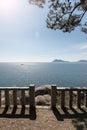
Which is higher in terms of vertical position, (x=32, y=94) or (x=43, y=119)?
(x=32, y=94)

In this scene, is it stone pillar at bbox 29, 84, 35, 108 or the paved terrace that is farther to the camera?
stone pillar at bbox 29, 84, 35, 108

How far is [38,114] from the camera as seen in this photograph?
29.4 feet

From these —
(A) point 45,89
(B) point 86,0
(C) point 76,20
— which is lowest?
(A) point 45,89

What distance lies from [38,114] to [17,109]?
1348 mm

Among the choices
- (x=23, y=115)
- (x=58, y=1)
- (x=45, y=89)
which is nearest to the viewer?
(x=23, y=115)

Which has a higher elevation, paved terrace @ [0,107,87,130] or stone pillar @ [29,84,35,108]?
stone pillar @ [29,84,35,108]

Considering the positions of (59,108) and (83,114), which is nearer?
(83,114)

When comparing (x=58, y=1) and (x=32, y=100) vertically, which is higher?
(x=58, y=1)

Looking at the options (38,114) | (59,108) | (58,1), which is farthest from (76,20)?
(38,114)

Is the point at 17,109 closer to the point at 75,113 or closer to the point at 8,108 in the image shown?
the point at 8,108

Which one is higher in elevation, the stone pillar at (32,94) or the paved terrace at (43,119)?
the stone pillar at (32,94)

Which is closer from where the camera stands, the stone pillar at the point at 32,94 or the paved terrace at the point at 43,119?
the paved terrace at the point at 43,119

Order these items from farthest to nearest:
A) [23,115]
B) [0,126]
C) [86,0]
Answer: [86,0]
[23,115]
[0,126]

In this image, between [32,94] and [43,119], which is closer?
[43,119]
